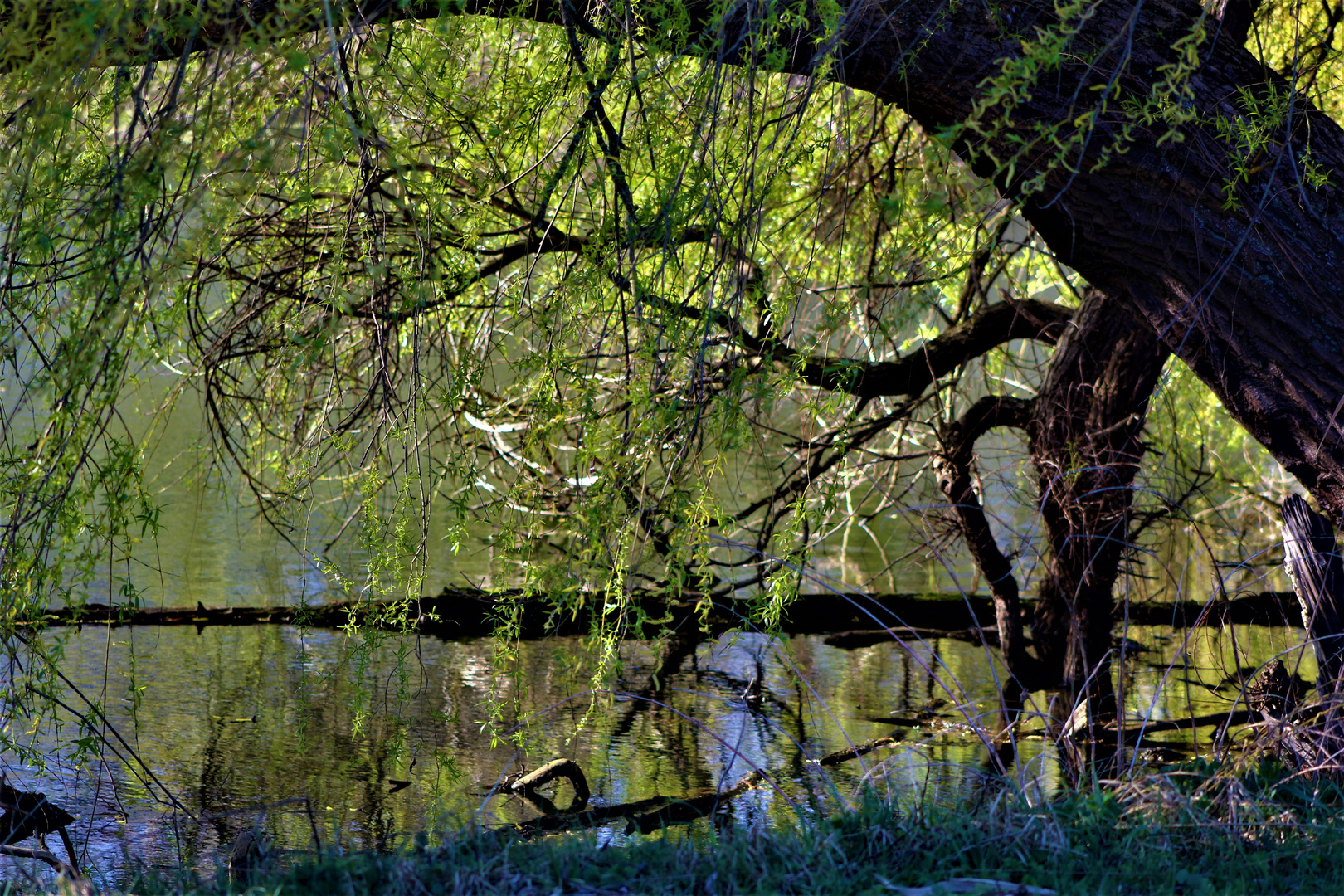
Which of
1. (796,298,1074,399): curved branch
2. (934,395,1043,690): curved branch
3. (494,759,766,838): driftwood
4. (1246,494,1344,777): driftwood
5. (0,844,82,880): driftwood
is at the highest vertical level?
(796,298,1074,399): curved branch

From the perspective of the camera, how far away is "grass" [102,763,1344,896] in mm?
2898

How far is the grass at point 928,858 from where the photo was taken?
2898 millimetres

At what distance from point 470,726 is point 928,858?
14.1 ft

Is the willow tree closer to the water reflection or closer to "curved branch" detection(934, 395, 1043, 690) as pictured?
the water reflection

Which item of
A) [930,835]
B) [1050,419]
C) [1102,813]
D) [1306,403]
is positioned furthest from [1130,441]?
[930,835]

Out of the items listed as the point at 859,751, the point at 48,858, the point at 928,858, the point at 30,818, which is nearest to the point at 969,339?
the point at 859,751

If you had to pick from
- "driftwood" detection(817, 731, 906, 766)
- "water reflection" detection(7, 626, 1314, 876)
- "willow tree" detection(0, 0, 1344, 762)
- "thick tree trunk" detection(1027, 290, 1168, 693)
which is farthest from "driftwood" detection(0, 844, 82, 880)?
"thick tree trunk" detection(1027, 290, 1168, 693)

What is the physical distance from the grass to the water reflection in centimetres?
76

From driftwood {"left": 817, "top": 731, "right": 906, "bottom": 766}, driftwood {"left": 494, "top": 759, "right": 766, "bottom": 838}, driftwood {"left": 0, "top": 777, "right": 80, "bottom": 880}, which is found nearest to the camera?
driftwood {"left": 0, "top": 777, "right": 80, "bottom": 880}

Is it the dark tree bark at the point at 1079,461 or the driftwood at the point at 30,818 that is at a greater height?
the dark tree bark at the point at 1079,461

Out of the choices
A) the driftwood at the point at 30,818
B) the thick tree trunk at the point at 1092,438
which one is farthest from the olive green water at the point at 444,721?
the thick tree trunk at the point at 1092,438

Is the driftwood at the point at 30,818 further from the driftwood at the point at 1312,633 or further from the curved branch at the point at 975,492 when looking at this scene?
the curved branch at the point at 975,492

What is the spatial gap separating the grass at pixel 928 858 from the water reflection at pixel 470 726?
0.76 m

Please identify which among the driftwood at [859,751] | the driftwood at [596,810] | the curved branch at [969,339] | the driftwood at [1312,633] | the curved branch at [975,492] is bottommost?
the driftwood at [596,810]
